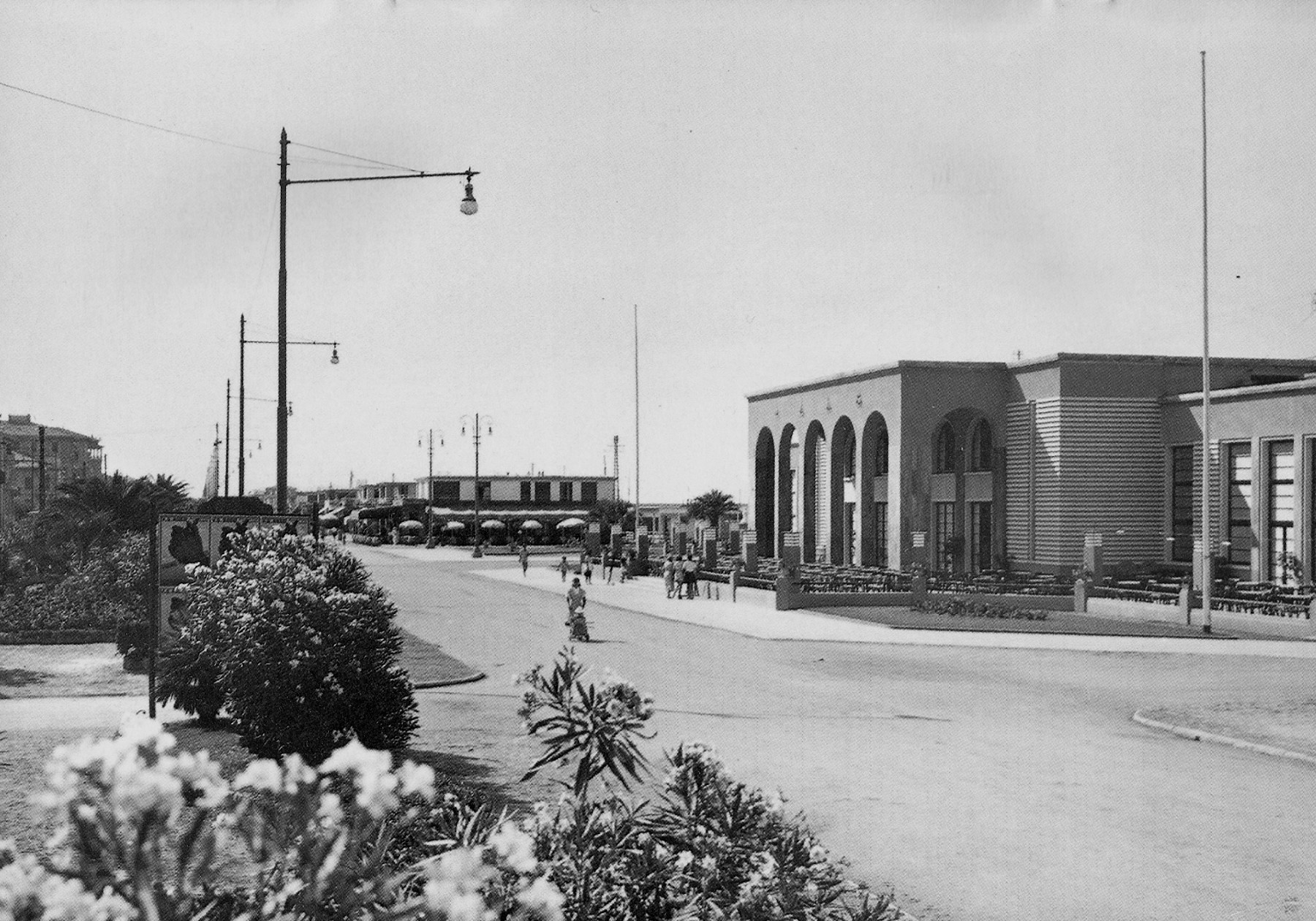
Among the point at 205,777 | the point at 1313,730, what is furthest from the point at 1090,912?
the point at 1313,730

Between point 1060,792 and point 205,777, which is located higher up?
point 205,777

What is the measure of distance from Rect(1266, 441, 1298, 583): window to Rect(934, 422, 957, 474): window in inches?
584

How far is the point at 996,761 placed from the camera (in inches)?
563

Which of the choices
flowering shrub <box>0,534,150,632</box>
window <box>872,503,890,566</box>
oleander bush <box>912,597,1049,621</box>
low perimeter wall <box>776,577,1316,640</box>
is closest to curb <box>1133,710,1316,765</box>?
low perimeter wall <box>776,577,1316,640</box>

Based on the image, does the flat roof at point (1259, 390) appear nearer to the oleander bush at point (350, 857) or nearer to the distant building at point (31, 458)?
the oleander bush at point (350, 857)

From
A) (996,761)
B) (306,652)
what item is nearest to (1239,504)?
(996,761)

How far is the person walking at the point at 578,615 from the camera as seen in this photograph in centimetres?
2839

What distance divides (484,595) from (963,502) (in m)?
21.3

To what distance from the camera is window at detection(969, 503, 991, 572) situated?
5109 cm

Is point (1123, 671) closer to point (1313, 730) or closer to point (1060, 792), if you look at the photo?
point (1313, 730)

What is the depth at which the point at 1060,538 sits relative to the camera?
46750mm

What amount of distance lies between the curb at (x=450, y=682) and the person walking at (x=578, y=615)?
620 cm

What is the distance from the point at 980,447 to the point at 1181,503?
9.01 metres

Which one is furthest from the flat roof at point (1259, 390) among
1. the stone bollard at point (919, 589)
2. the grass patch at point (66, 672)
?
the grass patch at point (66, 672)
